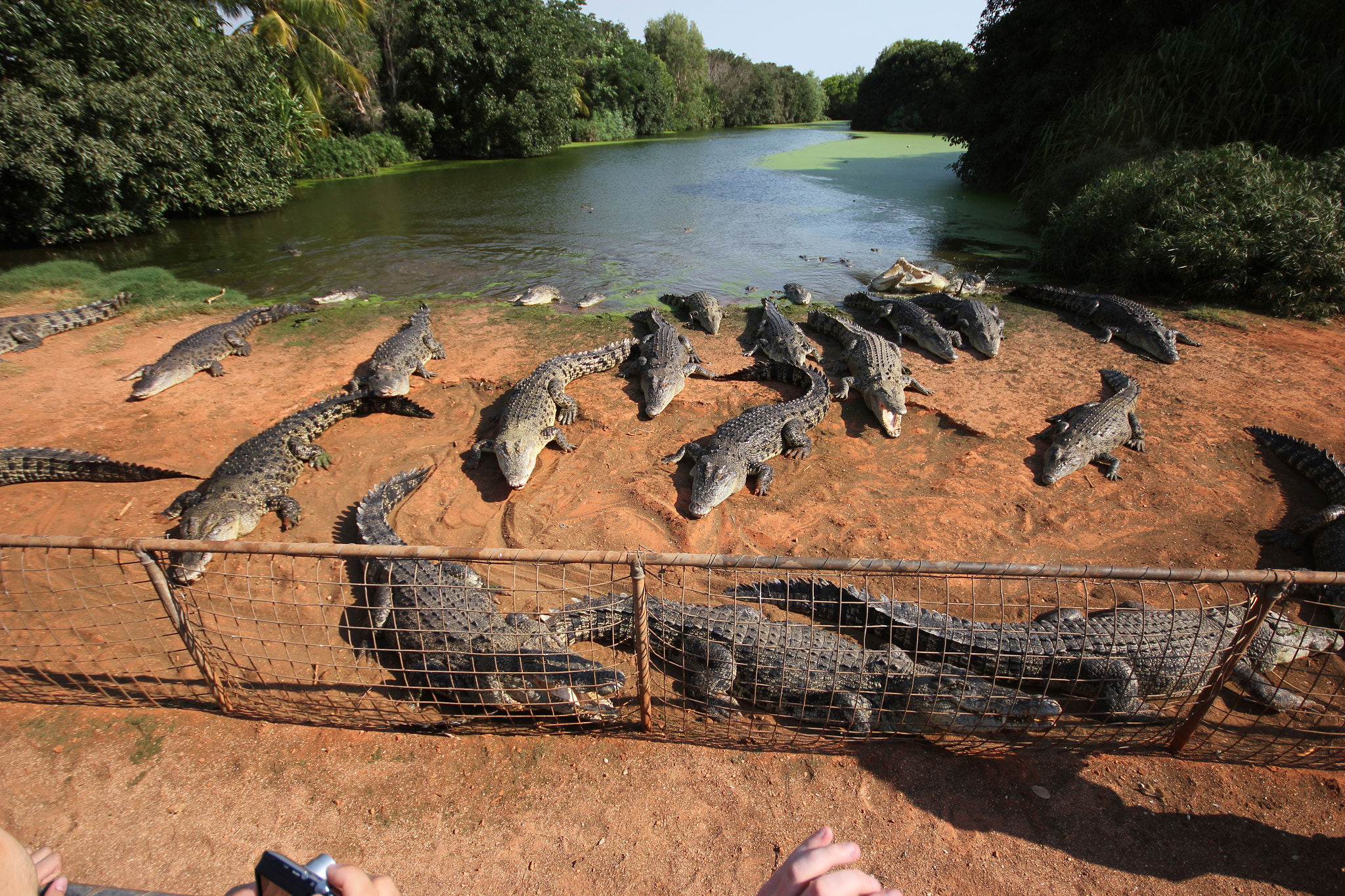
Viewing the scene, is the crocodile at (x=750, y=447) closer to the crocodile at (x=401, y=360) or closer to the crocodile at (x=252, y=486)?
the crocodile at (x=401, y=360)

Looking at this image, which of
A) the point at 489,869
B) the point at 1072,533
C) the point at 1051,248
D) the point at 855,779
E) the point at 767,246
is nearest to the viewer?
the point at 489,869

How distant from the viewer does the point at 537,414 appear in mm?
5547

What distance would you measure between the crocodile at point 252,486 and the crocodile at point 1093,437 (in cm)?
613

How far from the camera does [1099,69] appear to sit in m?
13.9

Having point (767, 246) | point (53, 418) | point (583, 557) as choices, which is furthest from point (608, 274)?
point (583, 557)

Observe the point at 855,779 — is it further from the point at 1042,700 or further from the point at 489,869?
the point at 489,869

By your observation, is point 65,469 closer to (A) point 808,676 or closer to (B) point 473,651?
(B) point 473,651

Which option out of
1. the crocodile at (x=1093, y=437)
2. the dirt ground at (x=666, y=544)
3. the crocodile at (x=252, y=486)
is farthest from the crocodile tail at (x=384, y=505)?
the crocodile at (x=1093, y=437)

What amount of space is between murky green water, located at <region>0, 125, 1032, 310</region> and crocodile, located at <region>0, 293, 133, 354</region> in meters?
2.03

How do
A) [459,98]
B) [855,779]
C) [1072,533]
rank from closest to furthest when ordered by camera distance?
[855,779], [1072,533], [459,98]

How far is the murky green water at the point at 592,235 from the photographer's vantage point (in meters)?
10.8

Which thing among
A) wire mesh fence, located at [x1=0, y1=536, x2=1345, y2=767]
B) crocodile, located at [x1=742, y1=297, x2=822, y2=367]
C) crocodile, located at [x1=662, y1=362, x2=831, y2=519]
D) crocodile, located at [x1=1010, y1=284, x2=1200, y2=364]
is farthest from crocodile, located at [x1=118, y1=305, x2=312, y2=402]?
crocodile, located at [x1=1010, y1=284, x2=1200, y2=364]

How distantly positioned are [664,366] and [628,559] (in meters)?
4.26

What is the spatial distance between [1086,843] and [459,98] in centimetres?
3265
